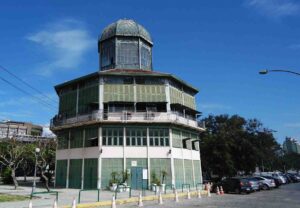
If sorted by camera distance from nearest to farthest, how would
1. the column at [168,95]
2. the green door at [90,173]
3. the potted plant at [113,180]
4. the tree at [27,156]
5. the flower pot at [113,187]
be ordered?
the flower pot at [113,187] < the potted plant at [113,180] < the green door at [90,173] < the column at [168,95] < the tree at [27,156]

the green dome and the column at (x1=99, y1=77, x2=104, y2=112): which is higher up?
the green dome

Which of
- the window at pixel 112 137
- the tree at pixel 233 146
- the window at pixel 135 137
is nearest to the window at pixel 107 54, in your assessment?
the window at pixel 112 137

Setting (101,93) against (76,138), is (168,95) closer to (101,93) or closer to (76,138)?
(101,93)

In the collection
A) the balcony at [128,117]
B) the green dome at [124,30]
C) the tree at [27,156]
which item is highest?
the green dome at [124,30]

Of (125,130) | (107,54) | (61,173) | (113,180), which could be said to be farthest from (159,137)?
(107,54)

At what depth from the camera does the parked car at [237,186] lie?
1139 inches

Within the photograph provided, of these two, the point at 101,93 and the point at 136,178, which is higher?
the point at 101,93

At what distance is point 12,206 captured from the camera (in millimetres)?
17688

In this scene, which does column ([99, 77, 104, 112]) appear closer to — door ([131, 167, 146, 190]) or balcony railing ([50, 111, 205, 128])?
balcony railing ([50, 111, 205, 128])

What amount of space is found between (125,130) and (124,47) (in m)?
12.9

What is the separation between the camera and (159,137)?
3562 centimetres

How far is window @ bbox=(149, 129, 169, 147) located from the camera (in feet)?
116

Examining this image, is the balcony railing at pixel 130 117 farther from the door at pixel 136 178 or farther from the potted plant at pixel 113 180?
the potted plant at pixel 113 180

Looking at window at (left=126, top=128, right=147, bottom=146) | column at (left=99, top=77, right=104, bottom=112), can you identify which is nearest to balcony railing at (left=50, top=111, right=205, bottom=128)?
column at (left=99, top=77, right=104, bottom=112)
